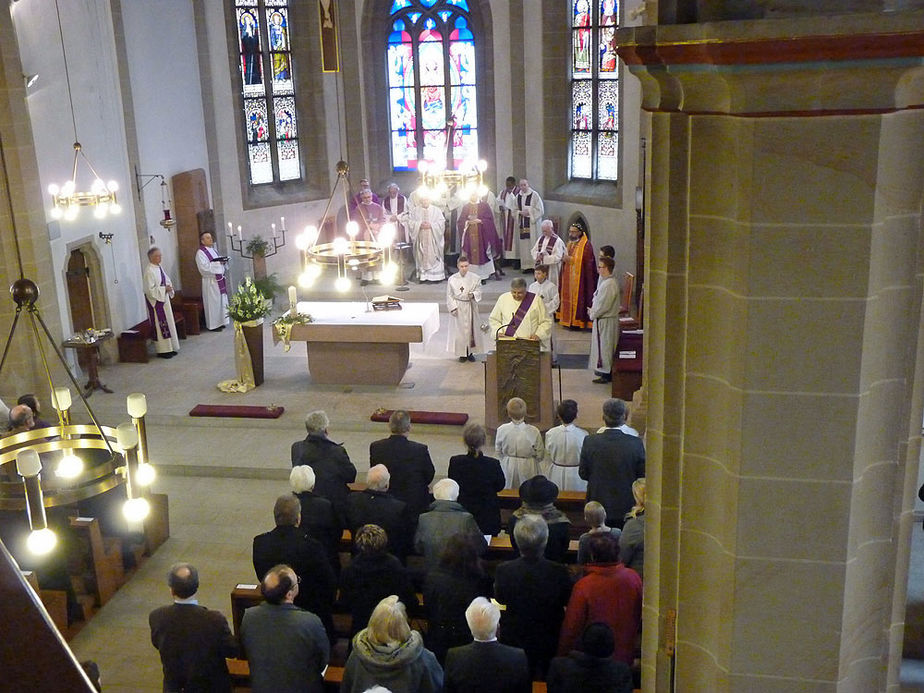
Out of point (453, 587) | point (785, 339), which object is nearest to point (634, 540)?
point (453, 587)

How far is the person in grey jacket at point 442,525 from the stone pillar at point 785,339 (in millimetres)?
2900

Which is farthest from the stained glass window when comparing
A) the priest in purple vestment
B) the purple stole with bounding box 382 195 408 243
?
the priest in purple vestment

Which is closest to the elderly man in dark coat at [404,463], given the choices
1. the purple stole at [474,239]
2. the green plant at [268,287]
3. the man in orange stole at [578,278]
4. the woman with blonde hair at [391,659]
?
the woman with blonde hair at [391,659]

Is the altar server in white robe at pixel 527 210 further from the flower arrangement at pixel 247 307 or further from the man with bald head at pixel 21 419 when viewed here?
the man with bald head at pixel 21 419

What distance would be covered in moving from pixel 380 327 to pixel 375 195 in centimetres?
643

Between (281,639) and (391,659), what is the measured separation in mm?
765

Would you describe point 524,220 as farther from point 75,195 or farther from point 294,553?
point 294,553

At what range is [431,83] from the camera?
19.0 metres

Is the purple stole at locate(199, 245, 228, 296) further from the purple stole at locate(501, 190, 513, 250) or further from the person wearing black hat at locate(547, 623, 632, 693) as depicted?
the person wearing black hat at locate(547, 623, 632, 693)

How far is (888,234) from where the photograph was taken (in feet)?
10.3

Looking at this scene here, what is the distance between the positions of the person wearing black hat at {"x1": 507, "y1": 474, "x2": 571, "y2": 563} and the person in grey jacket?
306mm

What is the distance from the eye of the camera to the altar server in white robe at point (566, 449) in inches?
318

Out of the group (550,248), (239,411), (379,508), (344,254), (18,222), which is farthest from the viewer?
(550,248)

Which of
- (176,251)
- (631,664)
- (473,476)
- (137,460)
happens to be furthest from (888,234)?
(176,251)
